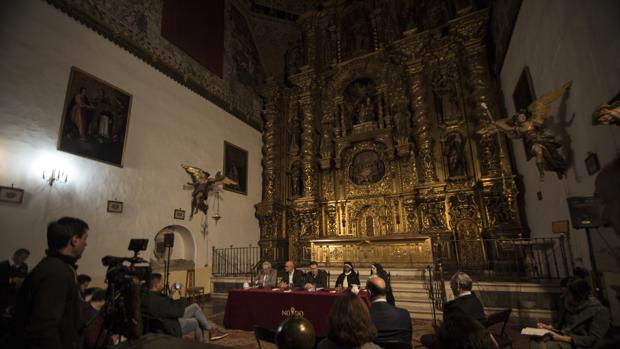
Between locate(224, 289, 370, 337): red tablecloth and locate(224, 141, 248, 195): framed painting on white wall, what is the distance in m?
6.55

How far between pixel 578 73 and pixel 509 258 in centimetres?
657

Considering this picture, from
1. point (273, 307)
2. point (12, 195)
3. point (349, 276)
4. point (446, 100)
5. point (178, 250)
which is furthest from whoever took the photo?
point (446, 100)

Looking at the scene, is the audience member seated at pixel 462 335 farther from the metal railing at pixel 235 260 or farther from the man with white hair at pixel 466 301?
the metal railing at pixel 235 260

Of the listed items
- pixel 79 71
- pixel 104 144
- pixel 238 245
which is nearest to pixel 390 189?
pixel 238 245

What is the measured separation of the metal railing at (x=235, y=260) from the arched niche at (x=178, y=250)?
3.12ft

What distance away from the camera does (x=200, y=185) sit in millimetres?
10414

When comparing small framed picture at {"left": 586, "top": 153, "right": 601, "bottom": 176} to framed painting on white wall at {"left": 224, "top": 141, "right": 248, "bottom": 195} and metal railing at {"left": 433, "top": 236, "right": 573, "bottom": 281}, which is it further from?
framed painting on white wall at {"left": 224, "top": 141, "right": 248, "bottom": 195}

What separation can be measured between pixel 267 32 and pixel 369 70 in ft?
19.6

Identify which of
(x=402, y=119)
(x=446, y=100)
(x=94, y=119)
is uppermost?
(x=446, y=100)

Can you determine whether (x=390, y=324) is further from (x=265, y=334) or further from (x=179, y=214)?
(x=179, y=214)

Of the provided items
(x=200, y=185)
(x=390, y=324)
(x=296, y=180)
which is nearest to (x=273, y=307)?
(x=390, y=324)

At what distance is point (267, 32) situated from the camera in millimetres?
15938

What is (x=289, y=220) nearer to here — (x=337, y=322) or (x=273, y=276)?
(x=273, y=276)

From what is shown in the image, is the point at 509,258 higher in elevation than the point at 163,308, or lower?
higher
